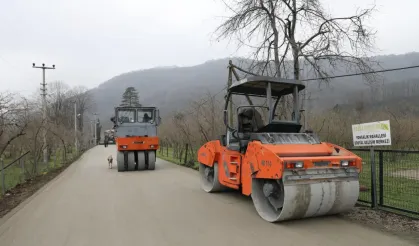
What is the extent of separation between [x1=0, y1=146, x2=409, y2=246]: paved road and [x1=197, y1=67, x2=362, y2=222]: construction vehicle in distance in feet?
1.20

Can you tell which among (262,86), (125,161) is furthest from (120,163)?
(262,86)

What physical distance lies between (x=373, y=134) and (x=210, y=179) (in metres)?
4.75

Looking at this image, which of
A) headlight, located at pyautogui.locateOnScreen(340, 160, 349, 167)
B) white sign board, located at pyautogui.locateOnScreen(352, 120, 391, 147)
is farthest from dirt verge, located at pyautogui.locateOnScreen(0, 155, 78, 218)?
white sign board, located at pyautogui.locateOnScreen(352, 120, 391, 147)

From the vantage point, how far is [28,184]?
13.8m

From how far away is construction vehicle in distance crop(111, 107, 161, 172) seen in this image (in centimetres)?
1717

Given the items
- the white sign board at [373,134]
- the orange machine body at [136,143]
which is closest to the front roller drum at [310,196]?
the white sign board at [373,134]

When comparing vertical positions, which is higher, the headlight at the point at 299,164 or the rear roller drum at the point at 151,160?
the headlight at the point at 299,164

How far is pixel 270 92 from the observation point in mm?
7922

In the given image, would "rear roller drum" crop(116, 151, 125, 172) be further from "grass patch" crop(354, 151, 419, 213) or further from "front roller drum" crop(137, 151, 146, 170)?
"grass patch" crop(354, 151, 419, 213)

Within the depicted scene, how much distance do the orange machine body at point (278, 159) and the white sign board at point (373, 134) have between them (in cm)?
63

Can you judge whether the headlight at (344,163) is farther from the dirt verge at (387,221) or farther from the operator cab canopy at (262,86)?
the operator cab canopy at (262,86)

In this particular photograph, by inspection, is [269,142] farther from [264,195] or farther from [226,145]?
[226,145]

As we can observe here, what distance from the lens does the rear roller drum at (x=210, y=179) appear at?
9.78m

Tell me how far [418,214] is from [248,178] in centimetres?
320
